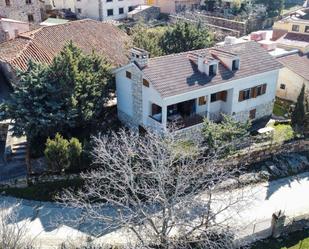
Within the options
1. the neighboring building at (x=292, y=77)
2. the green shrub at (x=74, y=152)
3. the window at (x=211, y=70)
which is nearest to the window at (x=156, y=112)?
the window at (x=211, y=70)

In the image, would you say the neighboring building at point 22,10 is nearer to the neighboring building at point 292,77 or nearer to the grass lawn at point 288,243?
the neighboring building at point 292,77

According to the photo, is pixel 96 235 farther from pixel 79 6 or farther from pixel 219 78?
pixel 79 6

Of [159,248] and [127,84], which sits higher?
[127,84]

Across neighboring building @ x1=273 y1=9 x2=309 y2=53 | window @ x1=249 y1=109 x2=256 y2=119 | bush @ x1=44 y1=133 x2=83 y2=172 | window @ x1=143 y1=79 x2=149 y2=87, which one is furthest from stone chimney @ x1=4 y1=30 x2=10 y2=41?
neighboring building @ x1=273 y1=9 x2=309 y2=53

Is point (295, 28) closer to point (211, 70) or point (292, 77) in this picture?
point (292, 77)

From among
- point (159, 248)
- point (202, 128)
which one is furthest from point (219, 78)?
point (159, 248)

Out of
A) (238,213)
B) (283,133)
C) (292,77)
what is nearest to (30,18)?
(292,77)

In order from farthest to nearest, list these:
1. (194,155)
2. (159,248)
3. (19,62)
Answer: (19,62)
(194,155)
(159,248)

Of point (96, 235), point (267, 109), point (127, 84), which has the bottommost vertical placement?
point (96, 235)
